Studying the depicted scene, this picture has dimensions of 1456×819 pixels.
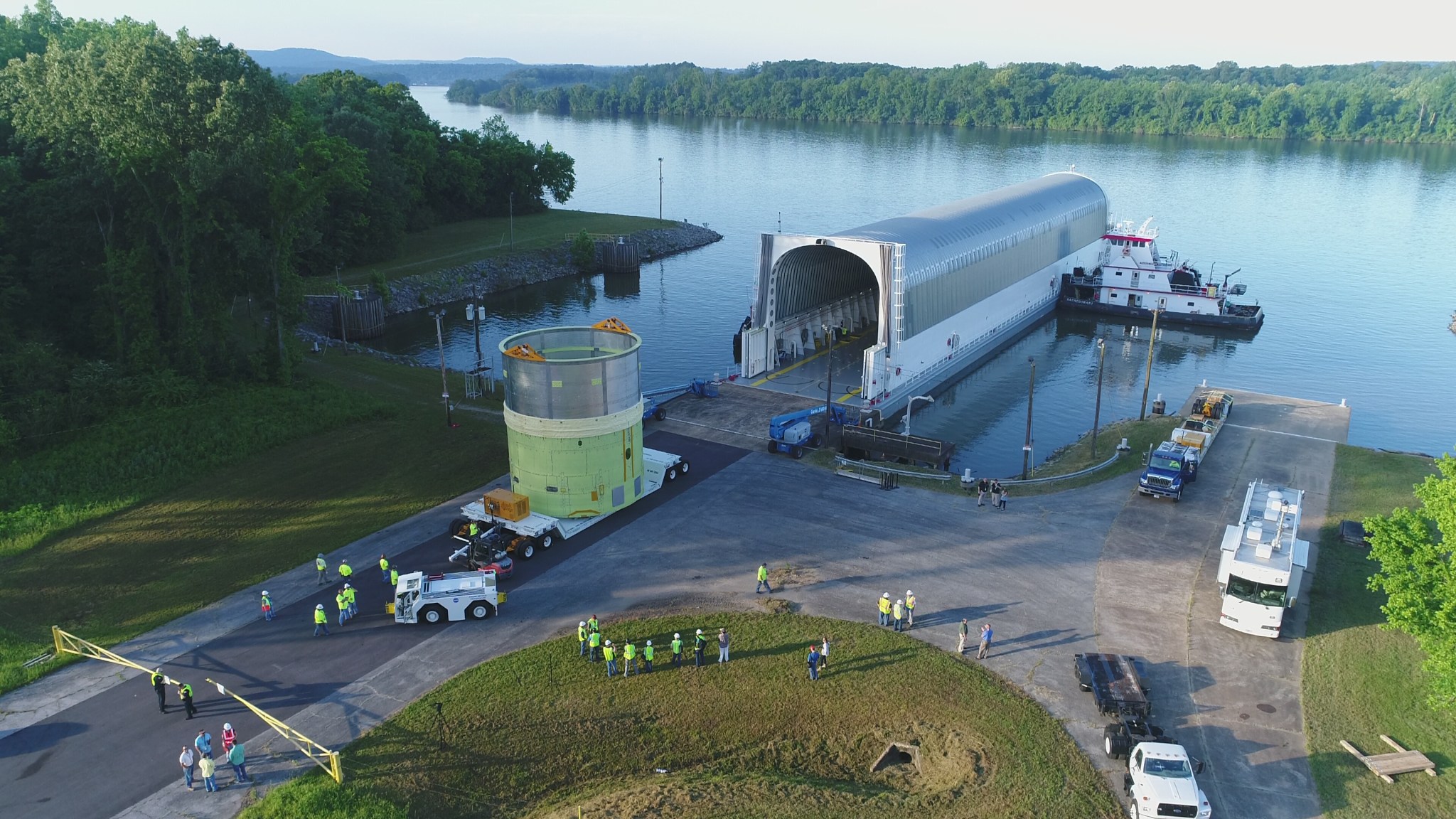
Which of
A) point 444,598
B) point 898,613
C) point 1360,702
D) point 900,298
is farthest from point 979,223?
point 444,598

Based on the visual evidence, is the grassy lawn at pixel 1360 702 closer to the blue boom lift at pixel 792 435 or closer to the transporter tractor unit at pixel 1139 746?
the transporter tractor unit at pixel 1139 746

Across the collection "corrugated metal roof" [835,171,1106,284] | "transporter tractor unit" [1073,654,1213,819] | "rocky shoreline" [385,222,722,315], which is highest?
"corrugated metal roof" [835,171,1106,284]

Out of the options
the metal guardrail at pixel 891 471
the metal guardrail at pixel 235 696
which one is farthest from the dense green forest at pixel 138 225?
the metal guardrail at pixel 891 471

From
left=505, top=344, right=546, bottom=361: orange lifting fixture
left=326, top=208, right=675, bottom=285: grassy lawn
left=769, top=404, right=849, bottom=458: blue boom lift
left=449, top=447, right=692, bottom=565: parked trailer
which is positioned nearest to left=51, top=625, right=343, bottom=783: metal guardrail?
left=449, top=447, right=692, bottom=565: parked trailer

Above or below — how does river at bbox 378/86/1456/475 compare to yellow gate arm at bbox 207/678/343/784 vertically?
above

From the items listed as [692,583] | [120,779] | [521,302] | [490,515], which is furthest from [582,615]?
[521,302]

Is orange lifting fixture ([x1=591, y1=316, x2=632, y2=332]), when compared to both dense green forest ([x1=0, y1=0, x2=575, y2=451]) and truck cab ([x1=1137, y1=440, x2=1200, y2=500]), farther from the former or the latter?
truck cab ([x1=1137, y1=440, x2=1200, y2=500])

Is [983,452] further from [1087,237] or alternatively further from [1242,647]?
[1087,237]

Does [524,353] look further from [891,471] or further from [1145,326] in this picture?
[1145,326]
